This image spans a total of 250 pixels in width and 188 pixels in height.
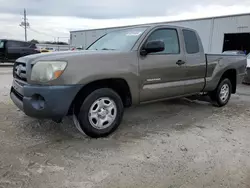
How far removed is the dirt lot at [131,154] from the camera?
8.80 ft

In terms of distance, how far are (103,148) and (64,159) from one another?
0.57 metres

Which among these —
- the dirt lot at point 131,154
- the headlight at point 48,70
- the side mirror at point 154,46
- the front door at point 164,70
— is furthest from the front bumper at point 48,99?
the side mirror at point 154,46

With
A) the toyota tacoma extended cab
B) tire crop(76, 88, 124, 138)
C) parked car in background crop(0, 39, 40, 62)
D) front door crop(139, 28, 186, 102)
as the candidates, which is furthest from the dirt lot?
parked car in background crop(0, 39, 40, 62)

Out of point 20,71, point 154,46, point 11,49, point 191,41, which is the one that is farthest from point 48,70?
point 11,49

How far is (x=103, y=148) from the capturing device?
11.4ft

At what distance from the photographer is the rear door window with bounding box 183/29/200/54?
5008 mm

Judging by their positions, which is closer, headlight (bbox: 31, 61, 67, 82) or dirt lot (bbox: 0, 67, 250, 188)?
dirt lot (bbox: 0, 67, 250, 188)

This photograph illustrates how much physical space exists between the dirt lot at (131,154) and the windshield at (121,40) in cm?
138

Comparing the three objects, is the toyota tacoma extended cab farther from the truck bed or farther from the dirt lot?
the dirt lot

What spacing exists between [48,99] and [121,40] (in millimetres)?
1846

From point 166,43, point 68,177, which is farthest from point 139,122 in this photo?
point 68,177

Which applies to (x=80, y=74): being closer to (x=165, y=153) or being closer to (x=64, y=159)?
(x=64, y=159)

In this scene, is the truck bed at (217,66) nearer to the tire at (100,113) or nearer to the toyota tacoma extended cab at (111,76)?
the toyota tacoma extended cab at (111,76)

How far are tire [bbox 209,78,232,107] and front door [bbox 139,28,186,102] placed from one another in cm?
139
